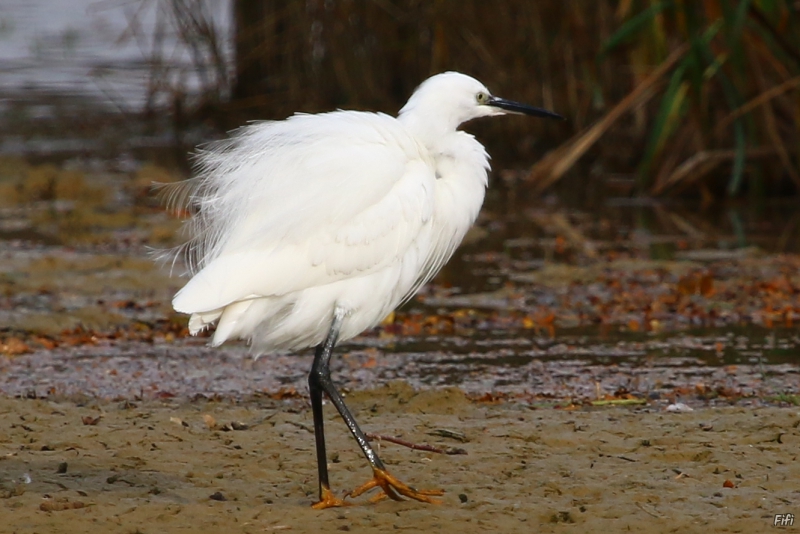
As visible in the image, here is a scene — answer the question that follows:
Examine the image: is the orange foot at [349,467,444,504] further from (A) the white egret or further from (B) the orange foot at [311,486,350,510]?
(B) the orange foot at [311,486,350,510]

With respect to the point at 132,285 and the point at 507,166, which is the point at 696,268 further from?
the point at 507,166

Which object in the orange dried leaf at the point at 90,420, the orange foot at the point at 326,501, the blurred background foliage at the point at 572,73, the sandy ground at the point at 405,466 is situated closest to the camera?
the sandy ground at the point at 405,466

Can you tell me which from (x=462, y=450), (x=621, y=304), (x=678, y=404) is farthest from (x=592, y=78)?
(x=462, y=450)

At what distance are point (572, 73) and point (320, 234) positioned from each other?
335 inches

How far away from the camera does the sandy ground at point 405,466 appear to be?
3.85m

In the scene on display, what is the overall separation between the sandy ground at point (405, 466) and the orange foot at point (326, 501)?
34 millimetres

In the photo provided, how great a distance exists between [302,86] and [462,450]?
9698mm

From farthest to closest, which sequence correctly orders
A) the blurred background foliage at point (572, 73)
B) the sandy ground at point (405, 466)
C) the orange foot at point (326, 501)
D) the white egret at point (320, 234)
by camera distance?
the blurred background foliage at point (572, 73) → the white egret at point (320, 234) → the orange foot at point (326, 501) → the sandy ground at point (405, 466)

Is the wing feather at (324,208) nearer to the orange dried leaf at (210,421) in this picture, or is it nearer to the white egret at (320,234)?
the white egret at (320,234)

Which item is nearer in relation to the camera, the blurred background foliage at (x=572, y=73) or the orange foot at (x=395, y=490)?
the orange foot at (x=395, y=490)

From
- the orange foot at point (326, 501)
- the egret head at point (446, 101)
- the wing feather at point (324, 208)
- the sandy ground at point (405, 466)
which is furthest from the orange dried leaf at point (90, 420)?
the egret head at point (446, 101)

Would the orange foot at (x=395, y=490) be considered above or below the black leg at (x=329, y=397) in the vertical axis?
below

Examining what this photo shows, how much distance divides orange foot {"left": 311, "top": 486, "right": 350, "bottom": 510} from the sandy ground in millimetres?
34

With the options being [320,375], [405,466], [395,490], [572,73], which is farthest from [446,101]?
[572,73]
